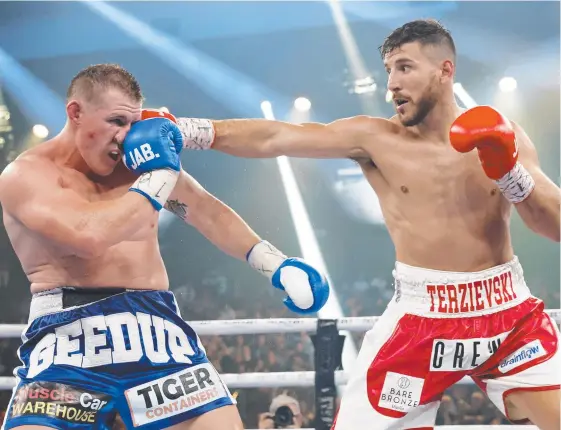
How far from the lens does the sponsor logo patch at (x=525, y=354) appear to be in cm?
191

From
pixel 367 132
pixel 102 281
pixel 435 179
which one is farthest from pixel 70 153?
pixel 435 179

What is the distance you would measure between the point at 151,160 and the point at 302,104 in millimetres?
4825

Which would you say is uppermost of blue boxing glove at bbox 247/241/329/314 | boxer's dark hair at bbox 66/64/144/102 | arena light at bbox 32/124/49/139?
arena light at bbox 32/124/49/139

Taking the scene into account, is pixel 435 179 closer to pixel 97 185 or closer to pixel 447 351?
pixel 447 351

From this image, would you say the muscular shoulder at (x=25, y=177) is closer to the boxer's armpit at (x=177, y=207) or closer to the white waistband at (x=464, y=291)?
the boxer's armpit at (x=177, y=207)

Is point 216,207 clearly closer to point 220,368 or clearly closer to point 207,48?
point 220,368

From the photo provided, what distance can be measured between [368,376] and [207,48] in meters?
4.96

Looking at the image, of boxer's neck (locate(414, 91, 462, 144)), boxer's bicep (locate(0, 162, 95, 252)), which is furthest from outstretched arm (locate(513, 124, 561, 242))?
boxer's bicep (locate(0, 162, 95, 252))

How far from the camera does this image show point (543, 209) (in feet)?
6.19

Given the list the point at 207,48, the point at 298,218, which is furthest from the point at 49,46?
the point at 298,218

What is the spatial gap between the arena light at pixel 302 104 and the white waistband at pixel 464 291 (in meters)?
4.59

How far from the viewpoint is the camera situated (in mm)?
3217

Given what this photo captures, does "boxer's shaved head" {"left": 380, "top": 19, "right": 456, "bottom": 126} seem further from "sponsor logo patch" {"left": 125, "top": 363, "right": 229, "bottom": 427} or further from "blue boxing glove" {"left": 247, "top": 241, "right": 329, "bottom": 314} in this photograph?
"sponsor logo patch" {"left": 125, "top": 363, "right": 229, "bottom": 427}

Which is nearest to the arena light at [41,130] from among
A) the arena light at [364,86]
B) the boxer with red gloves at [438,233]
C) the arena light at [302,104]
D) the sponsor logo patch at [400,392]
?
the arena light at [302,104]
